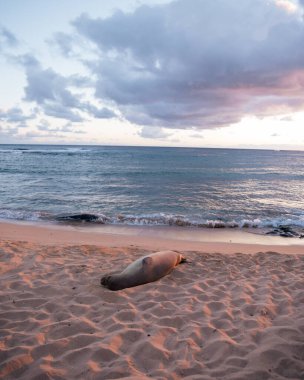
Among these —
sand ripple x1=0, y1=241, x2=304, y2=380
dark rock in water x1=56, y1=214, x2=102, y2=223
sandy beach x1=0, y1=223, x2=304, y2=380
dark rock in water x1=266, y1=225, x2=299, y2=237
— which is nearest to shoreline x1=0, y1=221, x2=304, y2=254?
dark rock in water x1=266, y1=225, x2=299, y2=237

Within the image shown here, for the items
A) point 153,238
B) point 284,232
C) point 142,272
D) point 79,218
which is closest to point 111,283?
point 142,272

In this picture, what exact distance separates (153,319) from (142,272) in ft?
4.70

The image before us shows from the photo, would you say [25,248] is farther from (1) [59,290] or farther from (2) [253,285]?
(2) [253,285]

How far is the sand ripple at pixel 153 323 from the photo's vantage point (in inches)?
136

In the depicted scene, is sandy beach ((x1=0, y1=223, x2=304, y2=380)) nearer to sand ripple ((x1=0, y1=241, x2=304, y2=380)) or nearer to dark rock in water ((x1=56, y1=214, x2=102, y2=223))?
sand ripple ((x1=0, y1=241, x2=304, y2=380))

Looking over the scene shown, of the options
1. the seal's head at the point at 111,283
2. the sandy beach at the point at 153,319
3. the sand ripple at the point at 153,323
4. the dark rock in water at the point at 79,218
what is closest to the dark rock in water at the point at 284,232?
the sandy beach at the point at 153,319

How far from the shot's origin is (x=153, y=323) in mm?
4383

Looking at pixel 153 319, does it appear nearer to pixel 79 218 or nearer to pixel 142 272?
pixel 142 272

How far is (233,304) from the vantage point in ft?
16.4

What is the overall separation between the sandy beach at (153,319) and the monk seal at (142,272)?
0.17 m

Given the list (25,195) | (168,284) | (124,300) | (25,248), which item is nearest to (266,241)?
(168,284)

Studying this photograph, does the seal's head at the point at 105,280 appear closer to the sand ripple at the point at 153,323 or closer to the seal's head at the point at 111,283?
the seal's head at the point at 111,283

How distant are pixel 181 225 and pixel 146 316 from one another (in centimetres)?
851

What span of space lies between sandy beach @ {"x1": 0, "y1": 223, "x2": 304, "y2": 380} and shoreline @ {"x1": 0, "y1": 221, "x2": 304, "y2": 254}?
1814 millimetres
